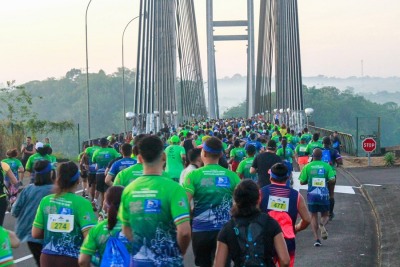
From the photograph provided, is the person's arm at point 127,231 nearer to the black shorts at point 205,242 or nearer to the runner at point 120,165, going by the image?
the black shorts at point 205,242

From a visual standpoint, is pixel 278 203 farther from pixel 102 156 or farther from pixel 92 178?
pixel 92 178

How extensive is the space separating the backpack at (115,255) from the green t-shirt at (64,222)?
1025mm

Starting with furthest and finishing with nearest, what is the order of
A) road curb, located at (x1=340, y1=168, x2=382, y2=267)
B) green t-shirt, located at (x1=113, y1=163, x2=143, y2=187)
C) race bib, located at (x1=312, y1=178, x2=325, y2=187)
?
race bib, located at (x1=312, y1=178, x2=325, y2=187)
road curb, located at (x1=340, y1=168, x2=382, y2=267)
green t-shirt, located at (x1=113, y1=163, x2=143, y2=187)

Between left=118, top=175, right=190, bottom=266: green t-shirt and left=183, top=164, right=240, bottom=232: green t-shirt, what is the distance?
237cm

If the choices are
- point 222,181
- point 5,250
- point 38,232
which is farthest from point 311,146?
point 5,250

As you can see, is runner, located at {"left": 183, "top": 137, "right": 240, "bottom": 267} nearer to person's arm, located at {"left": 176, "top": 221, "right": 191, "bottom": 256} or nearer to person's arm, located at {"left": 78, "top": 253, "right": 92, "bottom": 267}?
person's arm, located at {"left": 78, "top": 253, "right": 92, "bottom": 267}

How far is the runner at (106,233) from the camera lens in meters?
6.32

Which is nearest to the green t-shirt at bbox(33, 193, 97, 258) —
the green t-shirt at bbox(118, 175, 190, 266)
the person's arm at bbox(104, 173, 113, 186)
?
the green t-shirt at bbox(118, 175, 190, 266)

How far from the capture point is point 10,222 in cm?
1819

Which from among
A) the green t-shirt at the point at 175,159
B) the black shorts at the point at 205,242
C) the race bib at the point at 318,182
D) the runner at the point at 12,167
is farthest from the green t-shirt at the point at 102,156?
the black shorts at the point at 205,242

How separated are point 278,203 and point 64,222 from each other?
1850 millimetres

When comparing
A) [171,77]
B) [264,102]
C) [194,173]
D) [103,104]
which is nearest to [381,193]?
[194,173]

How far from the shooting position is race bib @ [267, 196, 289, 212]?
794cm

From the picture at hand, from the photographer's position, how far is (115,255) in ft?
20.2
